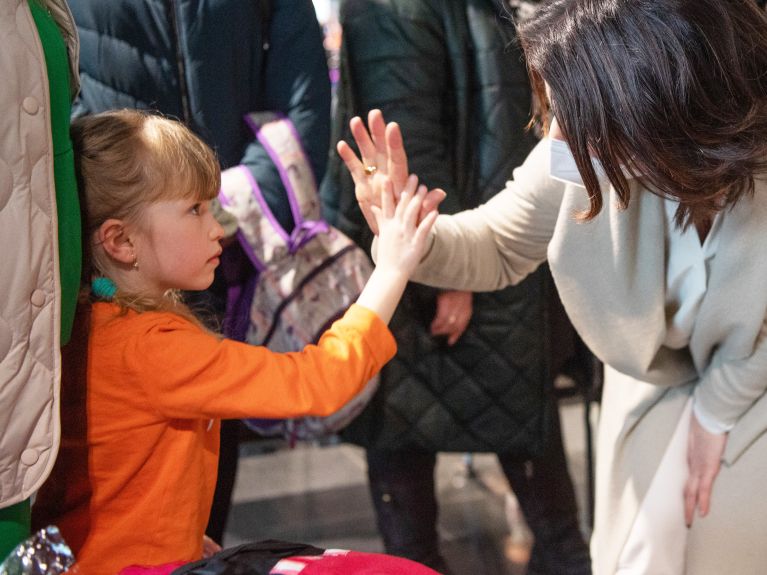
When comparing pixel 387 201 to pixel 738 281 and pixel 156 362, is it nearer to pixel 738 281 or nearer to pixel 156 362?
pixel 156 362

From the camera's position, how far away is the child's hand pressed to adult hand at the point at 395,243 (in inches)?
45.1

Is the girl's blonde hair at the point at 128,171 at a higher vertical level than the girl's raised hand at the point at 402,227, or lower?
higher

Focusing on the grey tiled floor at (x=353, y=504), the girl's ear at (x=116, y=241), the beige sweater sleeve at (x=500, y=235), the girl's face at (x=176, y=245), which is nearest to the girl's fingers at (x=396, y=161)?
the beige sweater sleeve at (x=500, y=235)

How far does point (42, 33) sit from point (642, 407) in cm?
97

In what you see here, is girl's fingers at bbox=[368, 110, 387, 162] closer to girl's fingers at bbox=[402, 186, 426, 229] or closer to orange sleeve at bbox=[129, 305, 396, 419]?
girl's fingers at bbox=[402, 186, 426, 229]

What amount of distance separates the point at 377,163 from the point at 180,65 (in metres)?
0.33

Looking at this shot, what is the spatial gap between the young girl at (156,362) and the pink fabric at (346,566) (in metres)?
0.18

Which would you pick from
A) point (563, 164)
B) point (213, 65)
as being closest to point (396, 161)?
point (563, 164)

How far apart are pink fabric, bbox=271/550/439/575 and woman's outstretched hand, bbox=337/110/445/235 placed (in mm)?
464

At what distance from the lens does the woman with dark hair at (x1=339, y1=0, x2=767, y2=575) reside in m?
1.09

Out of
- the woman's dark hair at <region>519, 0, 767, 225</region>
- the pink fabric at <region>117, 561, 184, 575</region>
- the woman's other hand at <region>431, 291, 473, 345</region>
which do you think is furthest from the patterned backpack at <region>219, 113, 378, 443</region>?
the pink fabric at <region>117, 561, 184, 575</region>

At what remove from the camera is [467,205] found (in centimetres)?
164

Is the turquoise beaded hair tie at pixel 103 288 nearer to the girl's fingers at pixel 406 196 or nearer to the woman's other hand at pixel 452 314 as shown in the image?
the girl's fingers at pixel 406 196

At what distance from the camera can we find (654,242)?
1.27 meters
